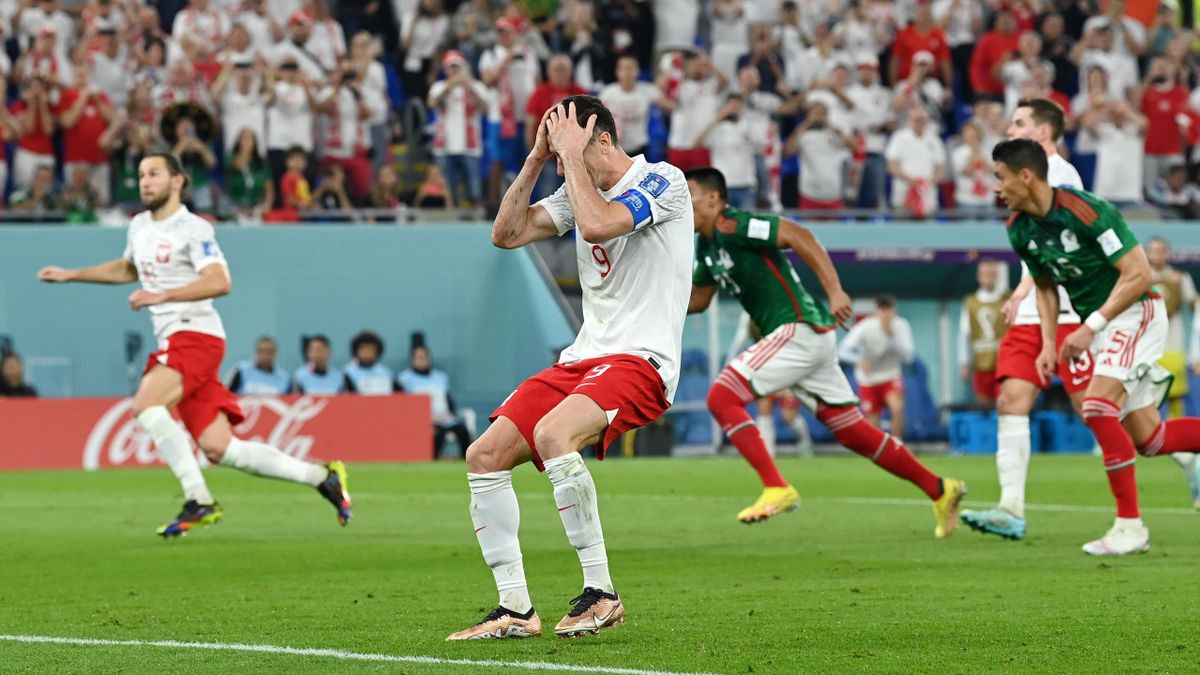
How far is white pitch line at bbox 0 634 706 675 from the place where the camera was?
19.4 ft

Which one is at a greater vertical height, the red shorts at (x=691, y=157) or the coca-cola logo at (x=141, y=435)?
the red shorts at (x=691, y=157)

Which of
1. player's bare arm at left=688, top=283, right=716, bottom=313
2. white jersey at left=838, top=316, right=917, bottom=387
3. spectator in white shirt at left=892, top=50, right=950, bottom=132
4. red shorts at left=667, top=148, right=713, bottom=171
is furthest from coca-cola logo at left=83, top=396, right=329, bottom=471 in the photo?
player's bare arm at left=688, top=283, right=716, bottom=313

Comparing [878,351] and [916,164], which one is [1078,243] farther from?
[916,164]

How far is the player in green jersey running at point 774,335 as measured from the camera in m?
11.5

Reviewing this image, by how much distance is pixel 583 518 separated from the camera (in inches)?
270

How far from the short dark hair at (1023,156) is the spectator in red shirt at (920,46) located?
16.2 meters

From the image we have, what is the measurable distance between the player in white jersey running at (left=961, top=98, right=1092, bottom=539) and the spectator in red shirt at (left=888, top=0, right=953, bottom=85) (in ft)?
49.1

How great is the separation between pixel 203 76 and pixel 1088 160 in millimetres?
12371

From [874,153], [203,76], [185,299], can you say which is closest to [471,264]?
[203,76]

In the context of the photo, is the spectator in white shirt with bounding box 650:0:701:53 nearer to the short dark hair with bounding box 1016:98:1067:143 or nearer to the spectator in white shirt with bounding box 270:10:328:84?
the spectator in white shirt with bounding box 270:10:328:84

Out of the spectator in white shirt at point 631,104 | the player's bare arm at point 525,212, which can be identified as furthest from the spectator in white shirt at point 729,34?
the player's bare arm at point 525,212

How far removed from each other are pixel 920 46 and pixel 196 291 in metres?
16.6

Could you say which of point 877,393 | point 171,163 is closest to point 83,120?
point 877,393

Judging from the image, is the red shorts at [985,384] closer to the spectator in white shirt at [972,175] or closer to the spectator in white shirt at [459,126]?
the spectator in white shirt at [972,175]
